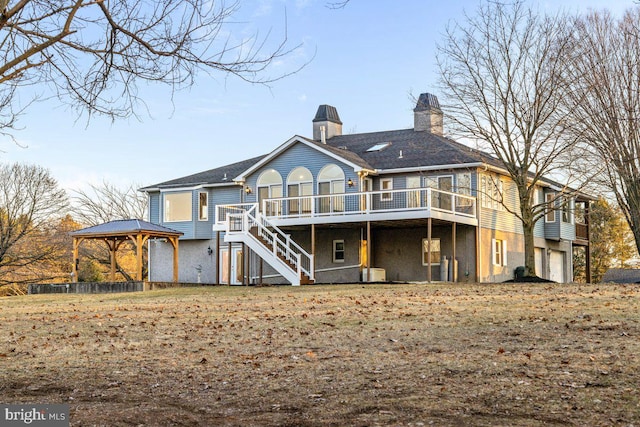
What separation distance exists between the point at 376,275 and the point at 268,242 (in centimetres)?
423

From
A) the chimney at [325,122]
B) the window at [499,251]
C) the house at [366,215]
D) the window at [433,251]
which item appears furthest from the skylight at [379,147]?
the window at [499,251]

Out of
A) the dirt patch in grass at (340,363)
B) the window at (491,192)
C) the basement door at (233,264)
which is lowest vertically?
the dirt patch in grass at (340,363)

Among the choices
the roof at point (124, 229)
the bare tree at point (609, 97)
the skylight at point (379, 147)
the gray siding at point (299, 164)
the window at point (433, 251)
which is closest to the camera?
the bare tree at point (609, 97)

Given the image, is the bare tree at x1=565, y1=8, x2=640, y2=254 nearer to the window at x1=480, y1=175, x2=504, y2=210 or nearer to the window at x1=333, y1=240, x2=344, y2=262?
the window at x1=480, y1=175, x2=504, y2=210

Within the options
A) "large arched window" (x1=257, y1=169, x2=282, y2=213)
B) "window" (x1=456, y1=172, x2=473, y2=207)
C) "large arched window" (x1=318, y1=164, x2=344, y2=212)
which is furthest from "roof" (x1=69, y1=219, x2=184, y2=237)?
"window" (x1=456, y1=172, x2=473, y2=207)

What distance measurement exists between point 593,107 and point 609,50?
1.89m

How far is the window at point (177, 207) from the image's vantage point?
37469 millimetres

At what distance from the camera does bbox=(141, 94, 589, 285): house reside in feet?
100

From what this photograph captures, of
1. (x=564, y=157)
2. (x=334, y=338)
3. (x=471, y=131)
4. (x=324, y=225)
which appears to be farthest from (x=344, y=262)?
(x=334, y=338)

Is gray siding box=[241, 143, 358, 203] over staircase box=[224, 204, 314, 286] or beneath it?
over

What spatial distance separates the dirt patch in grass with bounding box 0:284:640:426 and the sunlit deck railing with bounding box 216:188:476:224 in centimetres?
1150

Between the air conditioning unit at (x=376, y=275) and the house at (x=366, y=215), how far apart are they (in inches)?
1.5

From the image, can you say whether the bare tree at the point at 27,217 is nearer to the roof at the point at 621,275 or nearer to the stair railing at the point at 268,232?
the stair railing at the point at 268,232

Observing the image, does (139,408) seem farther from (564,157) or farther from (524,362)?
(564,157)
